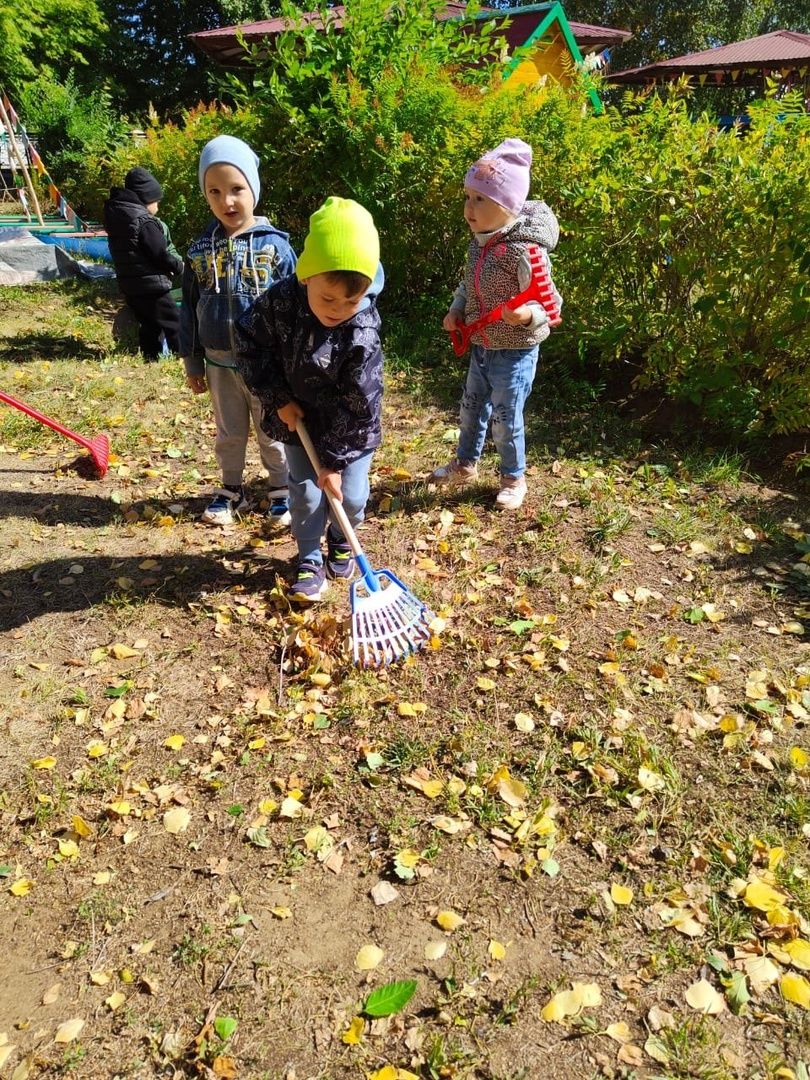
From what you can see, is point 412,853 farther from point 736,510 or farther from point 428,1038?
point 736,510

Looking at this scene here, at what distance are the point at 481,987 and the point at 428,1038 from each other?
0.65 feet

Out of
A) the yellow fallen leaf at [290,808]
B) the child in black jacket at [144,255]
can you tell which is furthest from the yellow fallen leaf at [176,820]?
the child in black jacket at [144,255]

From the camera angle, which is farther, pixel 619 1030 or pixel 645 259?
pixel 645 259

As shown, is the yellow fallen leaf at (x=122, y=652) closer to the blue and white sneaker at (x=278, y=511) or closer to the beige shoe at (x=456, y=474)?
the blue and white sneaker at (x=278, y=511)

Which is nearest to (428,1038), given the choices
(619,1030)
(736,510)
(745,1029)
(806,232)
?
(619,1030)

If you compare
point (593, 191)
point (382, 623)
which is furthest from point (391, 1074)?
point (593, 191)

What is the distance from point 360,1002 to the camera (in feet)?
6.31

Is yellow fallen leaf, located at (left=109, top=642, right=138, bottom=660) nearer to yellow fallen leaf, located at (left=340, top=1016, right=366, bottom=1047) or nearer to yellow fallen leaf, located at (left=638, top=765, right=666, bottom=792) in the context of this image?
yellow fallen leaf, located at (left=340, top=1016, right=366, bottom=1047)

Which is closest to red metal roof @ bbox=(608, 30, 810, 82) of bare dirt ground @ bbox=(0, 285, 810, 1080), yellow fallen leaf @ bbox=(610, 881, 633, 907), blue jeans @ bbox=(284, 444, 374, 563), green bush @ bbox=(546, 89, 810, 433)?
green bush @ bbox=(546, 89, 810, 433)

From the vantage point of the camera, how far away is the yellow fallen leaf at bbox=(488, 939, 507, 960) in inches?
79.5

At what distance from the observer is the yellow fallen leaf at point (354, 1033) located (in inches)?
72.1

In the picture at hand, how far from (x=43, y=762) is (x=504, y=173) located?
3.04 m

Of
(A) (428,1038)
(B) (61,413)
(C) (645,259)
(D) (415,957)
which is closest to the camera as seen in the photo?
(A) (428,1038)

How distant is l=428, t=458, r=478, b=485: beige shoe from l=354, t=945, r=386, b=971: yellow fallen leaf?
9.02 ft
